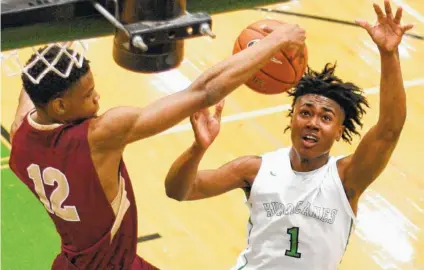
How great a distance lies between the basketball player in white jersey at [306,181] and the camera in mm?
5344

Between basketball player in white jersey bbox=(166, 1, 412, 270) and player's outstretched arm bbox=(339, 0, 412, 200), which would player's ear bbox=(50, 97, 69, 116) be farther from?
player's outstretched arm bbox=(339, 0, 412, 200)

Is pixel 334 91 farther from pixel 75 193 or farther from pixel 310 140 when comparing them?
pixel 75 193

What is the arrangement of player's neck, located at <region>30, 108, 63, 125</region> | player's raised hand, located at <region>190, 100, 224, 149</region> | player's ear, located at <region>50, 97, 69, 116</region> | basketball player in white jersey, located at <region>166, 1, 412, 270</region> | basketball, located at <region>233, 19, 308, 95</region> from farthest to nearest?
basketball, located at <region>233, 19, 308, 95</region>, basketball player in white jersey, located at <region>166, 1, 412, 270</region>, player's raised hand, located at <region>190, 100, 224, 149</region>, player's neck, located at <region>30, 108, 63, 125</region>, player's ear, located at <region>50, 97, 69, 116</region>

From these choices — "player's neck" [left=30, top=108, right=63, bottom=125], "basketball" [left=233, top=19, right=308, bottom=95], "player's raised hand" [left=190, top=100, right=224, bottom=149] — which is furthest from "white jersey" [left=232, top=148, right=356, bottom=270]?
"player's neck" [left=30, top=108, right=63, bottom=125]

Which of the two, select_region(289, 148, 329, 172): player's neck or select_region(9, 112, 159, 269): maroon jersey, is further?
select_region(289, 148, 329, 172): player's neck

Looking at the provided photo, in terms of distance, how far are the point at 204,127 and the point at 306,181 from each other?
2.35 feet

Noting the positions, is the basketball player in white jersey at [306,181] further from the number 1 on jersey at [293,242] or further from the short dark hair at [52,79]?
the short dark hair at [52,79]

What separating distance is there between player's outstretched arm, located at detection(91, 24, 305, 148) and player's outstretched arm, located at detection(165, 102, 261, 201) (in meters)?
0.54

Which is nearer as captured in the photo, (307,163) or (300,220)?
(300,220)

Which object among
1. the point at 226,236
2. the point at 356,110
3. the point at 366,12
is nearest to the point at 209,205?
the point at 226,236

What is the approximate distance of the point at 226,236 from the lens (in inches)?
303

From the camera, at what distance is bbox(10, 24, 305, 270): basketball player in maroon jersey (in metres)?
4.52

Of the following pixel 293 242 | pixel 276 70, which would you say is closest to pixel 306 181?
pixel 293 242

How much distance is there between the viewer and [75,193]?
4883mm
